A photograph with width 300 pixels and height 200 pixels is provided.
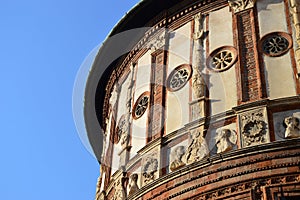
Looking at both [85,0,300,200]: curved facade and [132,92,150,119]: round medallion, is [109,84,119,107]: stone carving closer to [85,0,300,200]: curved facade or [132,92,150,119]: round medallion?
[85,0,300,200]: curved facade

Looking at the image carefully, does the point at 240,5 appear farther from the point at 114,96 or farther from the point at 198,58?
the point at 114,96

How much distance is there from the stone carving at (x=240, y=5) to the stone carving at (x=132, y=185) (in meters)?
5.14

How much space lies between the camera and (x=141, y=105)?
1675cm

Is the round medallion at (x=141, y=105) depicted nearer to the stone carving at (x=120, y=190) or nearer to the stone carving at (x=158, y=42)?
the stone carving at (x=158, y=42)

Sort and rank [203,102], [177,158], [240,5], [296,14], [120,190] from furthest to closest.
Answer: [240,5] < [120,190] < [296,14] < [203,102] < [177,158]

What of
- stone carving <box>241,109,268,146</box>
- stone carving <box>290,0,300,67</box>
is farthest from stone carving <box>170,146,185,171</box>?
stone carving <box>290,0,300,67</box>

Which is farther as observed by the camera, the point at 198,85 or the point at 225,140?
the point at 198,85

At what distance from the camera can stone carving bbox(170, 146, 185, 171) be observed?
46.5 ft

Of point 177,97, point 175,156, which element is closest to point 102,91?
point 177,97

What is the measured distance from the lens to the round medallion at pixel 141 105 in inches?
653

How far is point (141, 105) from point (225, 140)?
374cm

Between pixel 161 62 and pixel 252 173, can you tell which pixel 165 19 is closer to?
A: pixel 161 62

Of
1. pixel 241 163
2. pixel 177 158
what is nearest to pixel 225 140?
pixel 241 163

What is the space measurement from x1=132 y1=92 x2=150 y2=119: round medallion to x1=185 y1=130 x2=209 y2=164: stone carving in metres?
2.64
